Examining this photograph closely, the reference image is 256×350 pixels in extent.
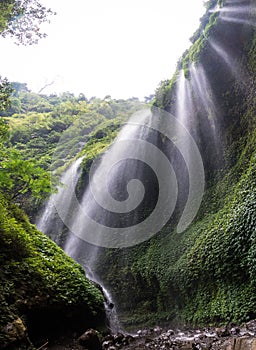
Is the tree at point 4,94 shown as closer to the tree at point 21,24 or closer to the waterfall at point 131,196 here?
Answer: the tree at point 21,24

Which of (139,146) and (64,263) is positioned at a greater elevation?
(139,146)

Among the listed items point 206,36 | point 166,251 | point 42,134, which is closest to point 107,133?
point 42,134

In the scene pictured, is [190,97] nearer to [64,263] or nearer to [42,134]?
[64,263]

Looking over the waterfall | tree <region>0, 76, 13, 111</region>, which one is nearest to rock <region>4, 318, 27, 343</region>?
the waterfall

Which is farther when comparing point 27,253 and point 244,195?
point 244,195

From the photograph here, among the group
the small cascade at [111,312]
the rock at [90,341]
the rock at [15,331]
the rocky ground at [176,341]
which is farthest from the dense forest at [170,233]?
the rock at [90,341]

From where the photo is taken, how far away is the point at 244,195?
22.1 ft

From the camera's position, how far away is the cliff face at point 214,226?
6.26 metres

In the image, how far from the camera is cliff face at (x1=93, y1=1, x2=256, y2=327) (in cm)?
626

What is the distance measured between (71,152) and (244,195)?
18.8 metres

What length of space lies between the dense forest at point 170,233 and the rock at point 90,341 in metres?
0.44

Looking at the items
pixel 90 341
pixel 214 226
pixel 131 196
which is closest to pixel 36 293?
pixel 90 341

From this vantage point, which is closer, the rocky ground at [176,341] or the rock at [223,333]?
the rocky ground at [176,341]

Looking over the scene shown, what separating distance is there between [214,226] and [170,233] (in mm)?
2619
